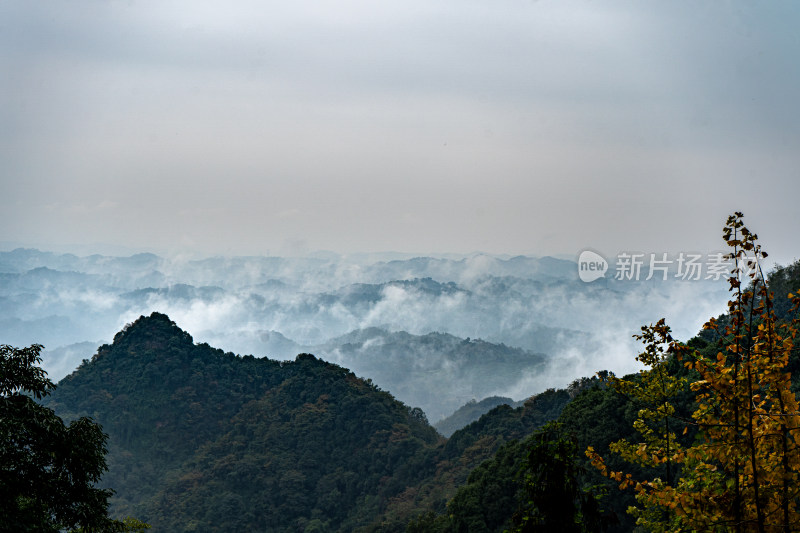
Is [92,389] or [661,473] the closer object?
[661,473]

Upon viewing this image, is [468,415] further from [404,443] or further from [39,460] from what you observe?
[39,460]

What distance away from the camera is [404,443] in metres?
64.4

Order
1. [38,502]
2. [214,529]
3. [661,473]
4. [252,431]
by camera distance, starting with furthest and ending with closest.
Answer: [252,431] < [214,529] < [661,473] < [38,502]

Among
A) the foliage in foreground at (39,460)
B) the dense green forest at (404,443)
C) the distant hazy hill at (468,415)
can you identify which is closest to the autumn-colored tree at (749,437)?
the dense green forest at (404,443)

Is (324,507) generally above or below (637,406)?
below

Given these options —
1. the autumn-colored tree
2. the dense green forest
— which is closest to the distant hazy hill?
the dense green forest

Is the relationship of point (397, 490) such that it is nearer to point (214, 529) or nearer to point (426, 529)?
point (214, 529)

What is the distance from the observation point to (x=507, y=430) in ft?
192

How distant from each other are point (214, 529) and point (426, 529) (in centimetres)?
2663

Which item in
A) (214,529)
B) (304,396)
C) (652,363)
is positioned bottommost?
(214,529)

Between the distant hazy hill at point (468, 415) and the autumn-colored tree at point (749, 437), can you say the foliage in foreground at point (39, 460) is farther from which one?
the distant hazy hill at point (468, 415)

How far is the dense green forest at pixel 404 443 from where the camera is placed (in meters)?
7.44

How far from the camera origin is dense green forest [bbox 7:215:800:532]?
7.44m

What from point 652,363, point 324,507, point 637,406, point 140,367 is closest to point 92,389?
point 140,367
